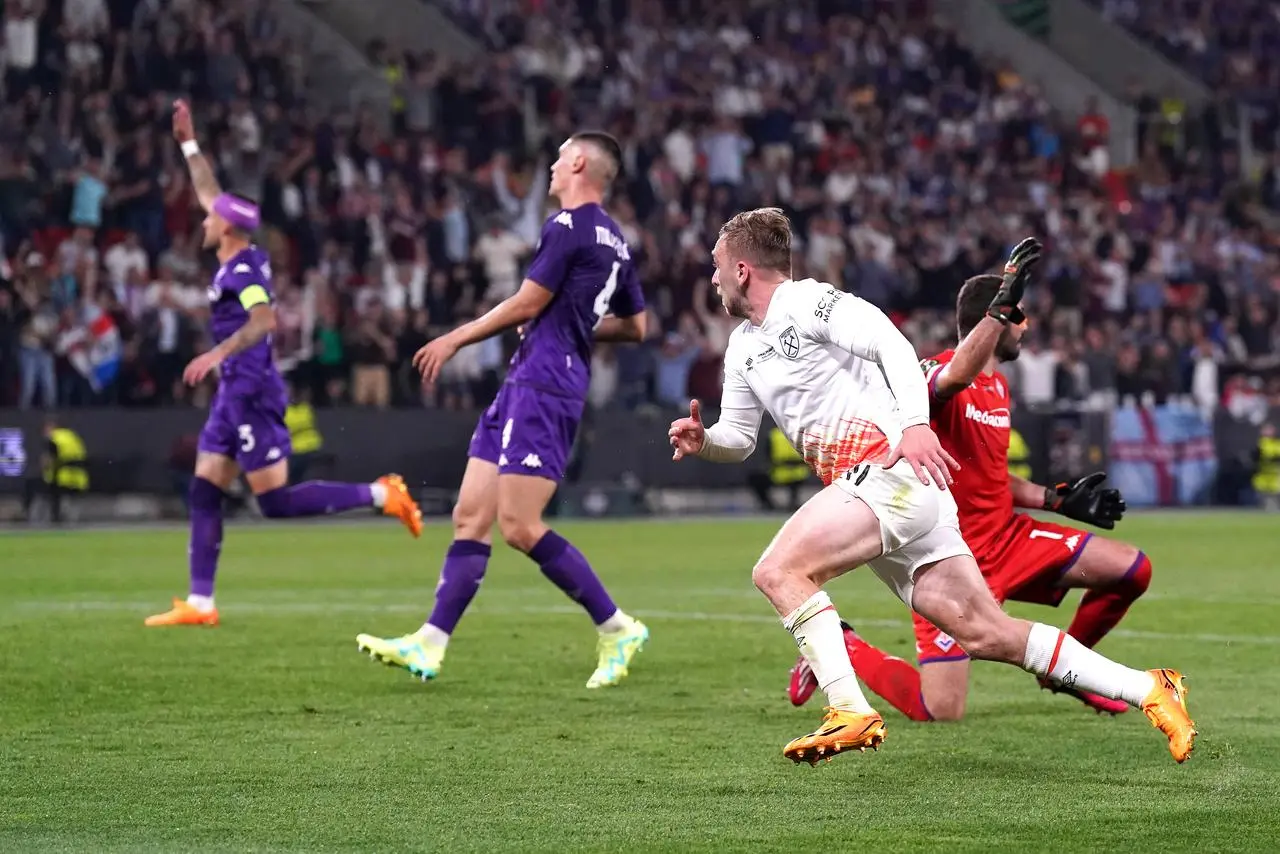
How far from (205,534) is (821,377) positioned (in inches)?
234

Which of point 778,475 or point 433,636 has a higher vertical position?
point 433,636

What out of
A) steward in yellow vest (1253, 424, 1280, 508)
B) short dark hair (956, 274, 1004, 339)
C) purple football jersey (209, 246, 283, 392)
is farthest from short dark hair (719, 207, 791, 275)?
steward in yellow vest (1253, 424, 1280, 508)

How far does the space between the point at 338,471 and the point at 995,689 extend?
14.1m

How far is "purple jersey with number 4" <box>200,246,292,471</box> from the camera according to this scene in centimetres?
1168

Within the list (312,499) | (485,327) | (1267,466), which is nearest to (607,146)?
(485,327)

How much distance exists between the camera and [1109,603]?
8211 mm

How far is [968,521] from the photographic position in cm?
807

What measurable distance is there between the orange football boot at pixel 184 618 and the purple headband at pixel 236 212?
2246mm

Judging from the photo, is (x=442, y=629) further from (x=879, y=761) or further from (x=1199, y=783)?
(x=1199, y=783)

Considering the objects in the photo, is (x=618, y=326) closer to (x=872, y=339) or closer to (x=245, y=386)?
(x=245, y=386)

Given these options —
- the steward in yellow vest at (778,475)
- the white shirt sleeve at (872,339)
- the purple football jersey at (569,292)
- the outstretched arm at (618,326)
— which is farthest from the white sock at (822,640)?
the steward in yellow vest at (778,475)

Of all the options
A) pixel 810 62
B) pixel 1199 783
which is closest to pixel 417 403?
pixel 810 62

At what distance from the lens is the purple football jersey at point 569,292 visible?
9.12 meters

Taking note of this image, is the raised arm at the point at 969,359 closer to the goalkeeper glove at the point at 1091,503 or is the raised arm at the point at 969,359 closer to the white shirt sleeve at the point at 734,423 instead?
the white shirt sleeve at the point at 734,423
